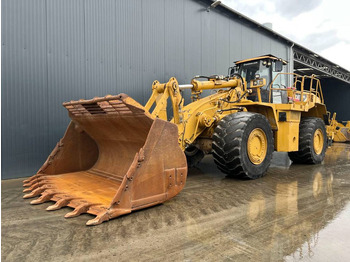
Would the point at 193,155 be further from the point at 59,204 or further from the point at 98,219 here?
the point at 98,219

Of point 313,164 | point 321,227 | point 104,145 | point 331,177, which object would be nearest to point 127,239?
point 321,227

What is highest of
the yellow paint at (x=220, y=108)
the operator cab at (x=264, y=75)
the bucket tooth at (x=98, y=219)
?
the operator cab at (x=264, y=75)

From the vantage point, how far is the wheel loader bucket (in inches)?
135

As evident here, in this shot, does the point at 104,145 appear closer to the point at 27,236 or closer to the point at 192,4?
the point at 27,236

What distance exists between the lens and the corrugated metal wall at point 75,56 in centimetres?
581

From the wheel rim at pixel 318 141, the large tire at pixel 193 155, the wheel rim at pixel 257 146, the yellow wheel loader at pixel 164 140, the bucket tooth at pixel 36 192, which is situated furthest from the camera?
the wheel rim at pixel 318 141


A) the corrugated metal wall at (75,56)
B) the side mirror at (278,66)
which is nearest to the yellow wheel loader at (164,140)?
the side mirror at (278,66)

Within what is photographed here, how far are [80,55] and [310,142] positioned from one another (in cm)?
623

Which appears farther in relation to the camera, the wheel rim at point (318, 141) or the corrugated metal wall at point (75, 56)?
the wheel rim at point (318, 141)

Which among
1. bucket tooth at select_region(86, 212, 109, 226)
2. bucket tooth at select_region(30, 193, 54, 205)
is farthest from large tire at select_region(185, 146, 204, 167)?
bucket tooth at select_region(86, 212, 109, 226)

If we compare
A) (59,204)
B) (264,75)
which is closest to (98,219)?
(59,204)

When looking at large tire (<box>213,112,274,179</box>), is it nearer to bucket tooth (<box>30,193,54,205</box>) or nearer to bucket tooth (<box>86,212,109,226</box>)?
bucket tooth (<box>86,212,109,226</box>)

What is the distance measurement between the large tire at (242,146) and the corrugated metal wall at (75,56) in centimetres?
349

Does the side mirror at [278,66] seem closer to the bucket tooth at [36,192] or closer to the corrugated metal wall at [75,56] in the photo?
the corrugated metal wall at [75,56]
